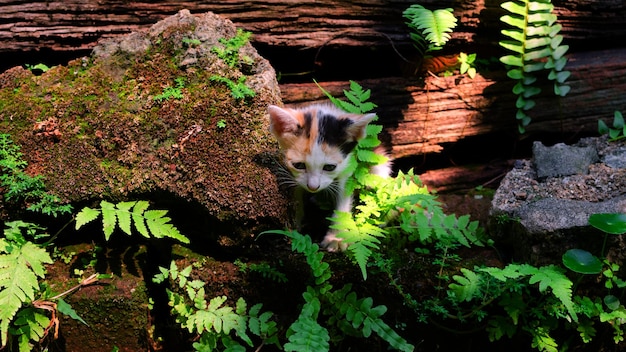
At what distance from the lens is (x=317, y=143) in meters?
4.41

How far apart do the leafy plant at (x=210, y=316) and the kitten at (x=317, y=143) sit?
88 cm

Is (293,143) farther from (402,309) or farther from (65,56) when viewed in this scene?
(65,56)

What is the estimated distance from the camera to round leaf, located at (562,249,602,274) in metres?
3.86

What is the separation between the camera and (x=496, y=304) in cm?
434

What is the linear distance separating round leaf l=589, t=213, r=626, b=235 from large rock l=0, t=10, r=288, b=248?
6.99ft

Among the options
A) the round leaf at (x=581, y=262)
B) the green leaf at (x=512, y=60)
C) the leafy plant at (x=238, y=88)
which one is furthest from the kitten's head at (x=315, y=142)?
the green leaf at (x=512, y=60)

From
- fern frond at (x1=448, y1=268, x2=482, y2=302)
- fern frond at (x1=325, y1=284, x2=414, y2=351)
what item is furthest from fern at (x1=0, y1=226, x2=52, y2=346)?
fern frond at (x1=448, y1=268, x2=482, y2=302)

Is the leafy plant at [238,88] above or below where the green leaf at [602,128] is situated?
above

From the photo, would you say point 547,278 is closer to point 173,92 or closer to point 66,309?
point 173,92

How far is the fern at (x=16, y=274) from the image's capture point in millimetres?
3498

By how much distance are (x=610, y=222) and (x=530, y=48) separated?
88.8 inches

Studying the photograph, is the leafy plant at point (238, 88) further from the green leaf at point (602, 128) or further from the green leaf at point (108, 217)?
the green leaf at point (602, 128)

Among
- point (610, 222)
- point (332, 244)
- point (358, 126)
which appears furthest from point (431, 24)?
point (610, 222)

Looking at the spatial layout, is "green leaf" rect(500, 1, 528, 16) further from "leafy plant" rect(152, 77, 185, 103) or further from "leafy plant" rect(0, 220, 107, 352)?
"leafy plant" rect(0, 220, 107, 352)
